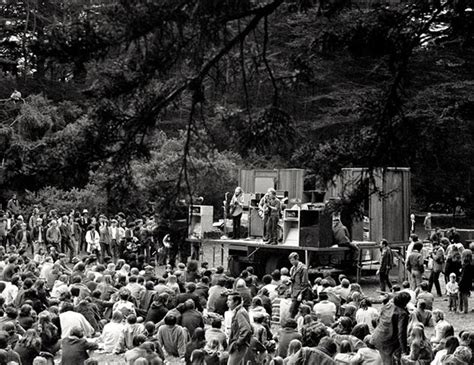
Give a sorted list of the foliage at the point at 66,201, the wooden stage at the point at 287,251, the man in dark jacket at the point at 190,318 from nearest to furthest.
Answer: the man in dark jacket at the point at 190,318 < the wooden stage at the point at 287,251 < the foliage at the point at 66,201

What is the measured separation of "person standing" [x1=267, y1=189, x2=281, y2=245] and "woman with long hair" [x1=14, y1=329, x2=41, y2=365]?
36.6 feet

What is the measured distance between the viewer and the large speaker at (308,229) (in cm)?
2130

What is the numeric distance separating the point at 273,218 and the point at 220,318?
31.6 ft

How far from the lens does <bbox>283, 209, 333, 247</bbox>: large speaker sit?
69.9 feet

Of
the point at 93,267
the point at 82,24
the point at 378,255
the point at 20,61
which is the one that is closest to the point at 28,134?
the point at 20,61

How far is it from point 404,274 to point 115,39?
1581 cm

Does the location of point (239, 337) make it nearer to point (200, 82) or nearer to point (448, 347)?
point (448, 347)

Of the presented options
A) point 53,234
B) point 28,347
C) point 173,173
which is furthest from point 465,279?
point 53,234

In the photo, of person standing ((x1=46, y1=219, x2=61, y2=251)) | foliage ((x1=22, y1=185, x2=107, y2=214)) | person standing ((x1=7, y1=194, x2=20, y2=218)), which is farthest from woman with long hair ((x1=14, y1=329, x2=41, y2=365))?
foliage ((x1=22, y1=185, x2=107, y2=214))

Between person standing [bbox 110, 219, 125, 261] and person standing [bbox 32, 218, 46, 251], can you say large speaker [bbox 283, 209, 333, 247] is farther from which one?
person standing [bbox 32, 218, 46, 251]

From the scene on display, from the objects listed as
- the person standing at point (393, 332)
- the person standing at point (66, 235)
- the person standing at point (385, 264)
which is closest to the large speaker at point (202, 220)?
the person standing at point (66, 235)

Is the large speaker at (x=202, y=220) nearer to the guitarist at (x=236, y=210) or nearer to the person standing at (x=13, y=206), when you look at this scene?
the guitarist at (x=236, y=210)

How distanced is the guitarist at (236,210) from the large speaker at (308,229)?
202 cm

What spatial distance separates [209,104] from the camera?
9.80 m
